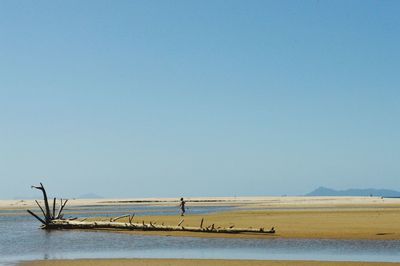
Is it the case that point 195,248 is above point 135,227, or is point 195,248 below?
below

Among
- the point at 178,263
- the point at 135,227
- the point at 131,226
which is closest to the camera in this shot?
the point at 178,263

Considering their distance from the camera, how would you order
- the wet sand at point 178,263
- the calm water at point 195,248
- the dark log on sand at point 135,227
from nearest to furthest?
Result: the wet sand at point 178,263
the calm water at point 195,248
the dark log on sand at point 135,227

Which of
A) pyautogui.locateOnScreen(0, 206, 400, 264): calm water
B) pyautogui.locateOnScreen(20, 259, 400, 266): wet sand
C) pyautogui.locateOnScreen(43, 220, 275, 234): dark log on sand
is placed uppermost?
pyautogui.locateOnScreen(43, 220, 275, 234): dark log on sand

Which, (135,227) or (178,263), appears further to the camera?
(135,227)

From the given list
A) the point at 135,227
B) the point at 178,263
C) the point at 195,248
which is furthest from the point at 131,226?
the point at 178,263

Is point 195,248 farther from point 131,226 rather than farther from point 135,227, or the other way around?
point 131,226

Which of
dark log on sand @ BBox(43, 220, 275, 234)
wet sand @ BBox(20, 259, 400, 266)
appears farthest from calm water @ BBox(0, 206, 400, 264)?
dark log on sand @ BBox(43, 220, 275, 234)

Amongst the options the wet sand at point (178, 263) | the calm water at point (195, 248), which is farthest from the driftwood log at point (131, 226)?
the wet sand at point (178, 263)

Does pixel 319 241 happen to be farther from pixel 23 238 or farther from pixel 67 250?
pixel 23 238

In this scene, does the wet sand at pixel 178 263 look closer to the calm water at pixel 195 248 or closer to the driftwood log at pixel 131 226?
the calm water at pixel 195 248

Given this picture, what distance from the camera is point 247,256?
2447 cm

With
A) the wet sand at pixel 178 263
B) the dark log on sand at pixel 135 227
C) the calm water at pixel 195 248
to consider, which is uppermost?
the dark log on sand at pixel 135 227

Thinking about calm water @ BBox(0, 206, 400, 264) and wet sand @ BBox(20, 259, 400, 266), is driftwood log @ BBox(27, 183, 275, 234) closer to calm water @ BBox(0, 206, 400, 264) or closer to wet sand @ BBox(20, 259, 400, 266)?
calm water @ BBox(0, 206, 400, 264)

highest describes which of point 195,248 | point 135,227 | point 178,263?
point 135,227
